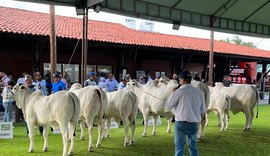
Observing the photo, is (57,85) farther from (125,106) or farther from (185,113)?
(185,113)

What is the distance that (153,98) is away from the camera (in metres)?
9.70

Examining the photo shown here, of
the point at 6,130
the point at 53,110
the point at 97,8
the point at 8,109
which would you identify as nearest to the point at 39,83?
the point at 8,109

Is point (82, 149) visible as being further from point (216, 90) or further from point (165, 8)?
point (216, 90)

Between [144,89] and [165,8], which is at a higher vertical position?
[165,8]

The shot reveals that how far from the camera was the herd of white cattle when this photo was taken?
22.9ft

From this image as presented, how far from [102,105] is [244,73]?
73.9 feet

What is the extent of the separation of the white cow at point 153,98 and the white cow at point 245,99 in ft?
10.8

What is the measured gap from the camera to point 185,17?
31.6 ft

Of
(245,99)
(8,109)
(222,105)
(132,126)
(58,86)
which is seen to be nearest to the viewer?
(132,126)

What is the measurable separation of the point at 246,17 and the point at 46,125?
7337mm

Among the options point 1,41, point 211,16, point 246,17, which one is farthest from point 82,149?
point 1,41

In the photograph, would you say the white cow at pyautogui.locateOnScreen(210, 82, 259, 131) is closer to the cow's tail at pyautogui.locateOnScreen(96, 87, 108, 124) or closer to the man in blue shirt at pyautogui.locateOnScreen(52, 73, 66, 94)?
the cow's tail at pyautogui.locateOnScreen(96, 87, 108, 124)

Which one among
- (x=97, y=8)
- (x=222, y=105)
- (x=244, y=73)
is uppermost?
(x=97, y=8)

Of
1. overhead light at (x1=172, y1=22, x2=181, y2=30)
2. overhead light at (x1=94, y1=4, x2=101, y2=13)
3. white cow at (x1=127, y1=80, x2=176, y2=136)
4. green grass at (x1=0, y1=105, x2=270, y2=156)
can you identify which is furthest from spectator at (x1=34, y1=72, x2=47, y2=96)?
overhead light at (x1=172, y1=22, x2=181, y2=30)
